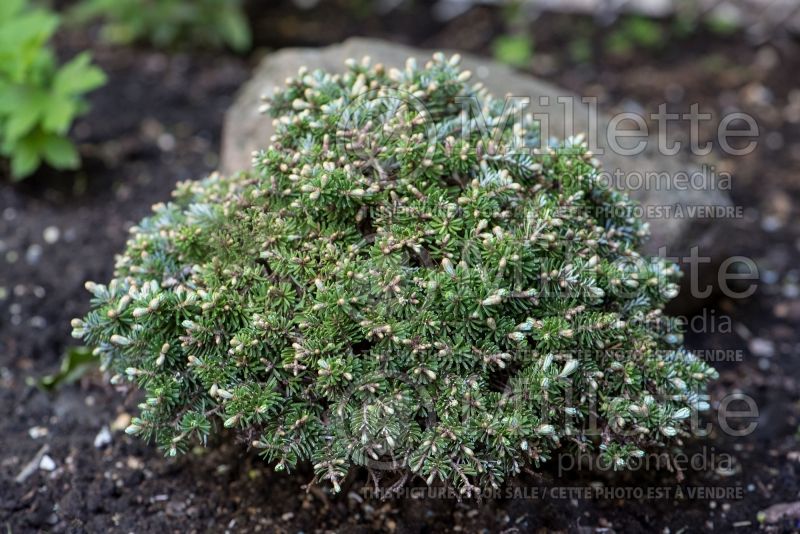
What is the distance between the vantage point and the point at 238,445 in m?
2.83

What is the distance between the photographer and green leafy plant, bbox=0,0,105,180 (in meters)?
3.64

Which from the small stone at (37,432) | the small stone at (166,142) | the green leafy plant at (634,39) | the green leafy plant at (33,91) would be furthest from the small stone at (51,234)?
the green leafy plant at (634,39)

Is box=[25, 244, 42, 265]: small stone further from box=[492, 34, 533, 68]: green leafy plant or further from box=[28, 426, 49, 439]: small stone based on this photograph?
box=[492, 34, 533, 68]: green leafy plant

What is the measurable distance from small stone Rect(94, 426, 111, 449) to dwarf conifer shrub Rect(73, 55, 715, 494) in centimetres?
54

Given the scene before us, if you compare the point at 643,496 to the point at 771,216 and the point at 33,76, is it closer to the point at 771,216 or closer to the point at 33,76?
the point at 771,216

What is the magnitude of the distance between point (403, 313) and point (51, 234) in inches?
88.7

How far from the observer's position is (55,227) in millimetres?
3873

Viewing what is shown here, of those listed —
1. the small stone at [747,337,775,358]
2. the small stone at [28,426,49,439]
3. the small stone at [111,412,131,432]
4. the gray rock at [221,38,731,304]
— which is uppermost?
the gray rock at [221,38,731,304]

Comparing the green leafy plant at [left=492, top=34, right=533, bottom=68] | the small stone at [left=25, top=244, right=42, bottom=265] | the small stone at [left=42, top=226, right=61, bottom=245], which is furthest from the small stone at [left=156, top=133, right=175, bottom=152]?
the green leafy plant at [left=492, top=34, right=533, bottom=68]

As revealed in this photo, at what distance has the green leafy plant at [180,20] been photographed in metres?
4.92

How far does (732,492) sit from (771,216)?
1.87 m

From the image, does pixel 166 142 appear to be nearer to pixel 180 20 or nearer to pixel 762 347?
pixel 180 20

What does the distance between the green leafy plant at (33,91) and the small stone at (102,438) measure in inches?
55.5

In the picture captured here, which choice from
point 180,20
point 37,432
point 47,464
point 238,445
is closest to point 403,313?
point 238,445
